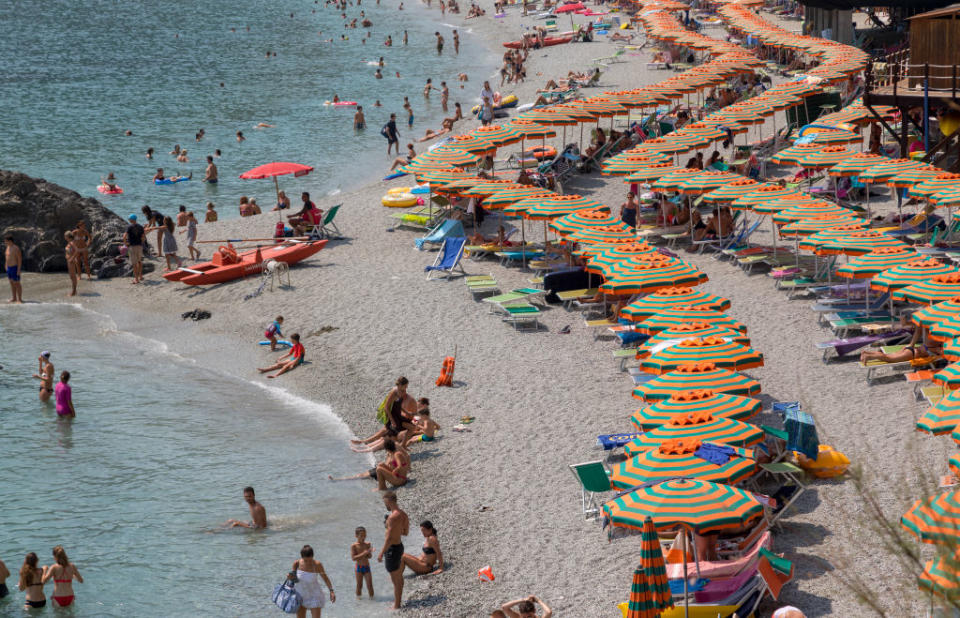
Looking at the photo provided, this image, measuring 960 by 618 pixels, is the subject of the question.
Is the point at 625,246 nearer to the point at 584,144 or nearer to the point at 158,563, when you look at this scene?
the point at 158,563

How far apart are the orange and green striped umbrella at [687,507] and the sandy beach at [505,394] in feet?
3.11

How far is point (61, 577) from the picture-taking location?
38.9 ft

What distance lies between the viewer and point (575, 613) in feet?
33.6

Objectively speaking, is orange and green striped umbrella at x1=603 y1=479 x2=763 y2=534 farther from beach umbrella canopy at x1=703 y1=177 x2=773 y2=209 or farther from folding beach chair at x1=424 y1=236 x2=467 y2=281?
beach umbrella canopy at x1=703 y1=177 x2=773 y2=209

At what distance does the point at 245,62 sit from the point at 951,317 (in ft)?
195

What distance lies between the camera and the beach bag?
418 inches

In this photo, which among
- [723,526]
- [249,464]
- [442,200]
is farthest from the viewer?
[442,200]

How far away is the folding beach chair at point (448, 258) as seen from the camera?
21.2 m

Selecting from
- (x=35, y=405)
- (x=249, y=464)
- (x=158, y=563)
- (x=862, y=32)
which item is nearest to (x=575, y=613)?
(x=158, y=563)

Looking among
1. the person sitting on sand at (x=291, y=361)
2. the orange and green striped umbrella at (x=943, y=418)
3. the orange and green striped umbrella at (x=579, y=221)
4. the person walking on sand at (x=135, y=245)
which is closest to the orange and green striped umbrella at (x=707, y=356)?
the orange and green striped umbrella at (x=943, y=418)

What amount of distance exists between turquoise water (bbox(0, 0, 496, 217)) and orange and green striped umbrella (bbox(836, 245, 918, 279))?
63.4ft

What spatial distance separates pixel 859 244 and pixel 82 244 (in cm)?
1588

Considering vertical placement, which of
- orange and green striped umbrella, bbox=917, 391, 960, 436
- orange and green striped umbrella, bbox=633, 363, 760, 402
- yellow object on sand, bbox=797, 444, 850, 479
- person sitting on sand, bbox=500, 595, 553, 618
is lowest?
person sitting on sand, bbox=500, 595, 553, 618

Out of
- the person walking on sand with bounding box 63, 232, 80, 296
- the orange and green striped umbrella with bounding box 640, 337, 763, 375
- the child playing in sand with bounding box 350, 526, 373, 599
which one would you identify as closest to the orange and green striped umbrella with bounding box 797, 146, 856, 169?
the orange and green striped umbrella with bounding box 640, 337, 763, 375
